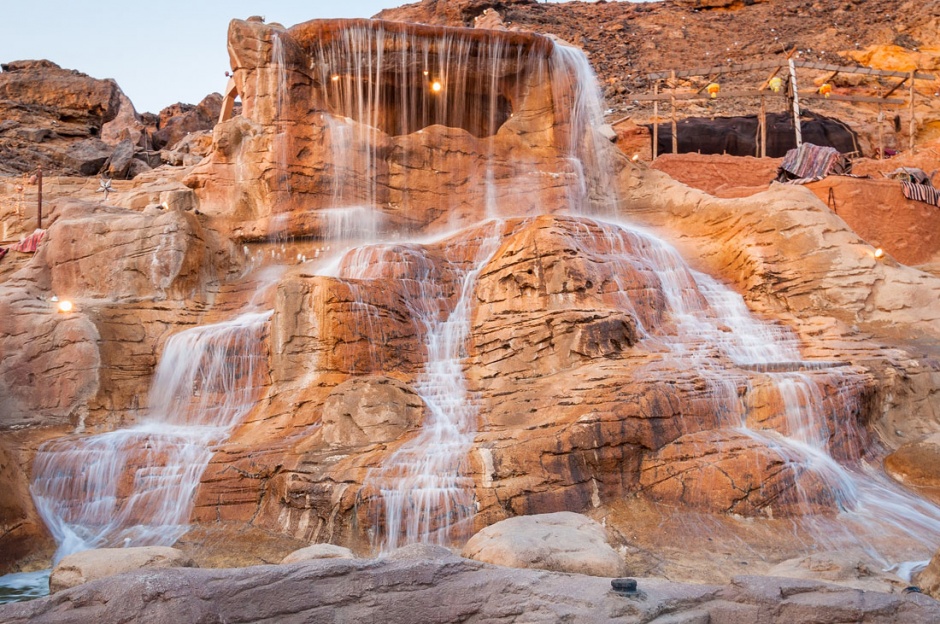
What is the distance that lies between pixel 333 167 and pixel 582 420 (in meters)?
9.18

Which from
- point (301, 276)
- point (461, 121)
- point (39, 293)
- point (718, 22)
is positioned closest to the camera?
point (301, 276)

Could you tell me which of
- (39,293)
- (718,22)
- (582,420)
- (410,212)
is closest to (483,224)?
(410,212)

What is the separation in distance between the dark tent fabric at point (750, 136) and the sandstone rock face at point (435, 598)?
74.3 feet

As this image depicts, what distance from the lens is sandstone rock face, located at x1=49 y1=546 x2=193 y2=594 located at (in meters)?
6.49

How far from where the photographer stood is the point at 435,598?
14.1ft

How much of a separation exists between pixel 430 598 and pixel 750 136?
24.3 metres

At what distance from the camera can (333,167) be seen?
1586 cm

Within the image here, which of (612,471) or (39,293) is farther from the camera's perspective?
(39,293)

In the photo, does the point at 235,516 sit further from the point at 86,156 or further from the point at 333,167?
the point at 86,156

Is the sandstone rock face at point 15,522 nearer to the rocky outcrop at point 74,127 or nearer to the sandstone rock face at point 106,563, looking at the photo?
the sandstone rock face at point 106,563

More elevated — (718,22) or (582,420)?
(718,22)

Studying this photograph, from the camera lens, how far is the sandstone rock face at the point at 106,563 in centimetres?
649

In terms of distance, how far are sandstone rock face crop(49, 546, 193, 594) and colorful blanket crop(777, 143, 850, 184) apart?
1606 cm

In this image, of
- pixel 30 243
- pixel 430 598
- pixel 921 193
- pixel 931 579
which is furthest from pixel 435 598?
pixel 921 193
